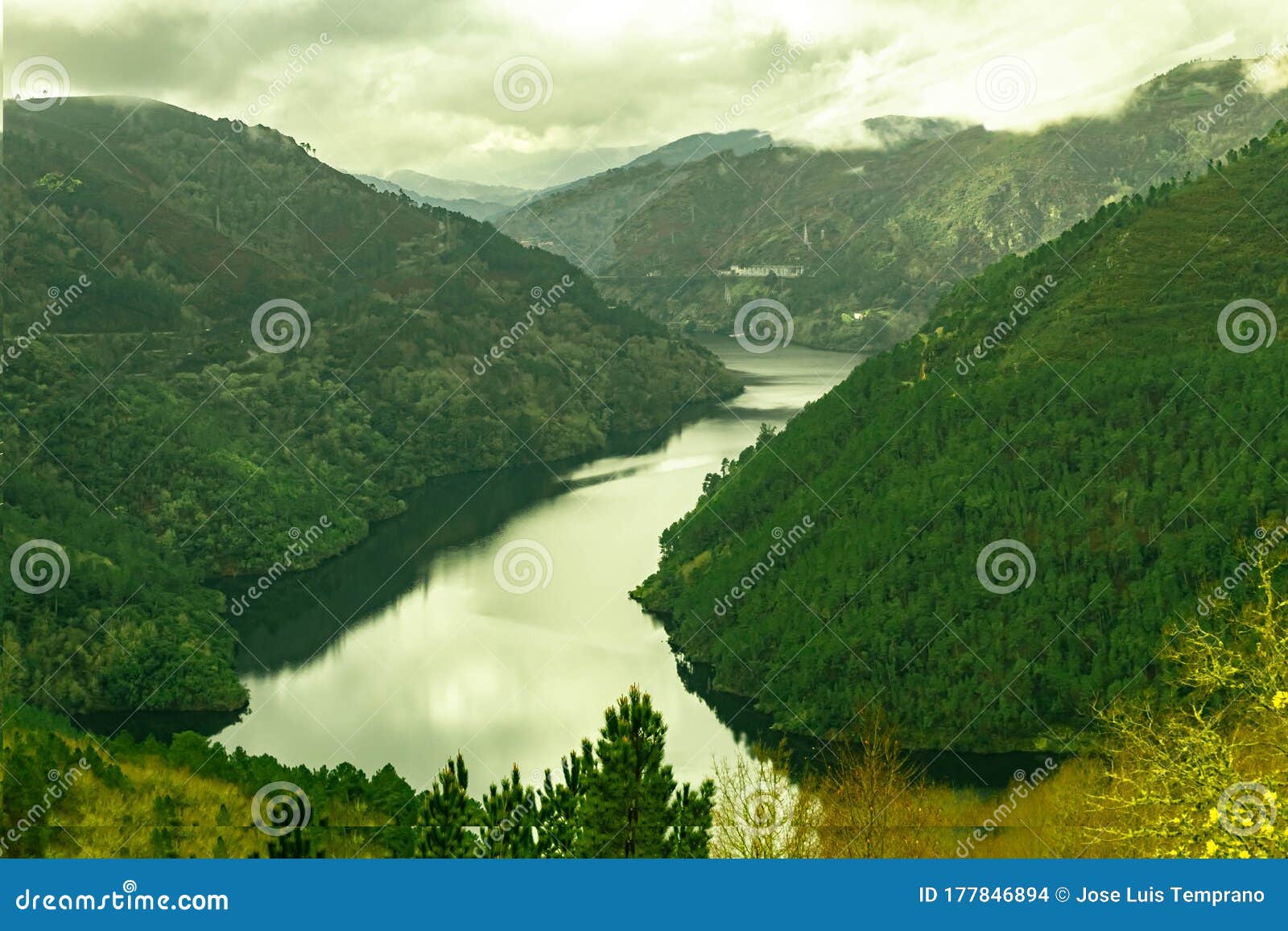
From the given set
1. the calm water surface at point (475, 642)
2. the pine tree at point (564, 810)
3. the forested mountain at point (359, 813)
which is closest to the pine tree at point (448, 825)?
the forested mountain at point (359, 813)

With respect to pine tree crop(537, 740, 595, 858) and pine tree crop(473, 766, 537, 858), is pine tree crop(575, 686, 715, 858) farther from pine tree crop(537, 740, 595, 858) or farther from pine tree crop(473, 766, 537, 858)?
pine tree crop(473, 766, 537, 858)

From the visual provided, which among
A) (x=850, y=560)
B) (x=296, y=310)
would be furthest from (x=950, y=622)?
(x=296, y=310)

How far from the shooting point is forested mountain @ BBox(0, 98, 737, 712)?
209ft

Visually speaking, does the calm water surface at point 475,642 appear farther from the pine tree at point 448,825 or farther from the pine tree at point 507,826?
the pine tree at point 448,825

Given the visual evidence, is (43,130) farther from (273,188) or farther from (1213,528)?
(1213,528)

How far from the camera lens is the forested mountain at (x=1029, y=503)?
170ft

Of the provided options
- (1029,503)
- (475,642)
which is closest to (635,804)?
(1029,503)

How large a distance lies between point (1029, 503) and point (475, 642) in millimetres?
25964

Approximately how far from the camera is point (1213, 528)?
2034 inches

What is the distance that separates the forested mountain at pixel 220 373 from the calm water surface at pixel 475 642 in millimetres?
3882

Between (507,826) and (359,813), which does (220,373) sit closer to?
(359,813)

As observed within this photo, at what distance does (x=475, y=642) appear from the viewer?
6294cm

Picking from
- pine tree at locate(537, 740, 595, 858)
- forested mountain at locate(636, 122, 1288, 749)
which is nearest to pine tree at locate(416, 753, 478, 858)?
pine tree at locate(537, 740, 595, 858)

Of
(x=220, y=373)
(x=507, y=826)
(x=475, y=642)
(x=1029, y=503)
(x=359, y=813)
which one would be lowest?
(x=359, y=813)
